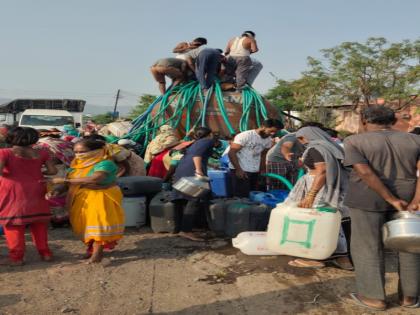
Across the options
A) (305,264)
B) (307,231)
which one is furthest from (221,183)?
(307,231)

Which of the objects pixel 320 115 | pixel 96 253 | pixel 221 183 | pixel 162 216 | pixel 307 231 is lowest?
pixel 96 253

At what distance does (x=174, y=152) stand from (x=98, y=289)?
318 cm

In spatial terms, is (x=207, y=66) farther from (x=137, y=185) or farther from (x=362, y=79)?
(x=362, y=79)

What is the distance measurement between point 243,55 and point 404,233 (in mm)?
6023

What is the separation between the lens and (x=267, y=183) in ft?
21.2

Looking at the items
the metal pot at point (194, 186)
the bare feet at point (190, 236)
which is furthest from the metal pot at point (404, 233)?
the bare feet at point (190, 236)

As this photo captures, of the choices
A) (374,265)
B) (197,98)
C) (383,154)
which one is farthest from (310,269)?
(197,98)

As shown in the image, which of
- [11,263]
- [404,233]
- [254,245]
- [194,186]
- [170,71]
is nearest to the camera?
[404,233]

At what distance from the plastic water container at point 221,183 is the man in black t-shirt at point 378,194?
3014 millimetres

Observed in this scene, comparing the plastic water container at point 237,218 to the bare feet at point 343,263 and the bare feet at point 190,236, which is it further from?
the bare feet at point 343,263

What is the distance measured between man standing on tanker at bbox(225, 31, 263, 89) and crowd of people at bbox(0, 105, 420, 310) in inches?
104

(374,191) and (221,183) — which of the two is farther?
(221,183)

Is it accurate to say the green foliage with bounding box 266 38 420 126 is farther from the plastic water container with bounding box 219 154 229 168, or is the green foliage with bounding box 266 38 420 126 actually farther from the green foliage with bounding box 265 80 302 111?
the plastic water container with bounding box 219 154 229 168

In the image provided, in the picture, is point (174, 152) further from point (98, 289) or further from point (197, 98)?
point (98, 289)
